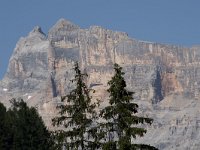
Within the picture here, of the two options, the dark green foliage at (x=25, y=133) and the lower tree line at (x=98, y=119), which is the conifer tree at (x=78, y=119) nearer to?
the lower tree line at (x=98, y=119)

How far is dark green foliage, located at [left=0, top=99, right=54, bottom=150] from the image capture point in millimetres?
66938

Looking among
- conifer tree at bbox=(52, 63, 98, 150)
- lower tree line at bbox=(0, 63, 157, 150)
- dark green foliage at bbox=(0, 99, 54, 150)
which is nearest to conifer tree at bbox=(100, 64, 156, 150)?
lower tree line at bbox=(0, 63, 157, 150)

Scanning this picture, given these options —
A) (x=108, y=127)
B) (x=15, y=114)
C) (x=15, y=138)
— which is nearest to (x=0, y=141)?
(x=15, y=138)

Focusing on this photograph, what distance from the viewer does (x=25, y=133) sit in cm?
6919

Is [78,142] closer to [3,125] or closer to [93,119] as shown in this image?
[93,119]

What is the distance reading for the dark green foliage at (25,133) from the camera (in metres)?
66.9

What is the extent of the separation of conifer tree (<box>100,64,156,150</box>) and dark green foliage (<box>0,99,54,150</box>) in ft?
97.7

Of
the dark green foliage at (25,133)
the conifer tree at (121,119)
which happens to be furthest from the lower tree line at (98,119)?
the dark green foliage at (25,133)

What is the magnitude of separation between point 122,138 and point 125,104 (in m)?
1.70

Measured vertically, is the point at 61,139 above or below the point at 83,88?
below

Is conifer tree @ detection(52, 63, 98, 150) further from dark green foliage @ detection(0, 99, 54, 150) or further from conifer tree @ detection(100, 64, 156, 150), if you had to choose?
dark green foliage @ detection(0, 99, 54, 150)

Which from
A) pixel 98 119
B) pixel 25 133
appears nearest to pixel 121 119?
pixel 98 119

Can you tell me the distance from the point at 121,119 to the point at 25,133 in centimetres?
3460

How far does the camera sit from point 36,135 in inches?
2724
